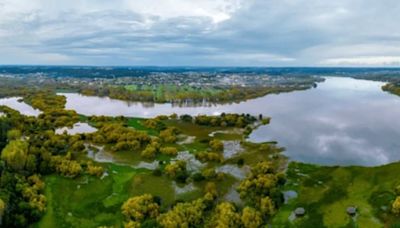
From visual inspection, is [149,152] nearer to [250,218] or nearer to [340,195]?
[250,218]

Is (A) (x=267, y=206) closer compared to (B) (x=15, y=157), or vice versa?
(A) (x=267, y=206)

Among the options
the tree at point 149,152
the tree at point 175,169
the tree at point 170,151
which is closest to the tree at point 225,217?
the tree at point 175,169

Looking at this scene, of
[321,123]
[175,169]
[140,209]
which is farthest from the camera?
[321,123]

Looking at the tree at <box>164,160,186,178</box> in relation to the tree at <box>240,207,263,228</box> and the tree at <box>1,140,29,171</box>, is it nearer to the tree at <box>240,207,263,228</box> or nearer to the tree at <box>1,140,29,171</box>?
the tree at <box>240,207,263,228</box>

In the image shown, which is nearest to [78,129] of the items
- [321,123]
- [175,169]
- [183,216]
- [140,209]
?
[175,169]

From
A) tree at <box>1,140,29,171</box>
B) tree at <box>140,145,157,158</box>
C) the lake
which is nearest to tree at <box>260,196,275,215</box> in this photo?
the lake

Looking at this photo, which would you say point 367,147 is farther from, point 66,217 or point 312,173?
point 66,217

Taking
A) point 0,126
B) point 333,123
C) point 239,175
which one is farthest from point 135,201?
point 333,123

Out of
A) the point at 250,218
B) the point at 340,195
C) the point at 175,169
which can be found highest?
the point at 175,169
